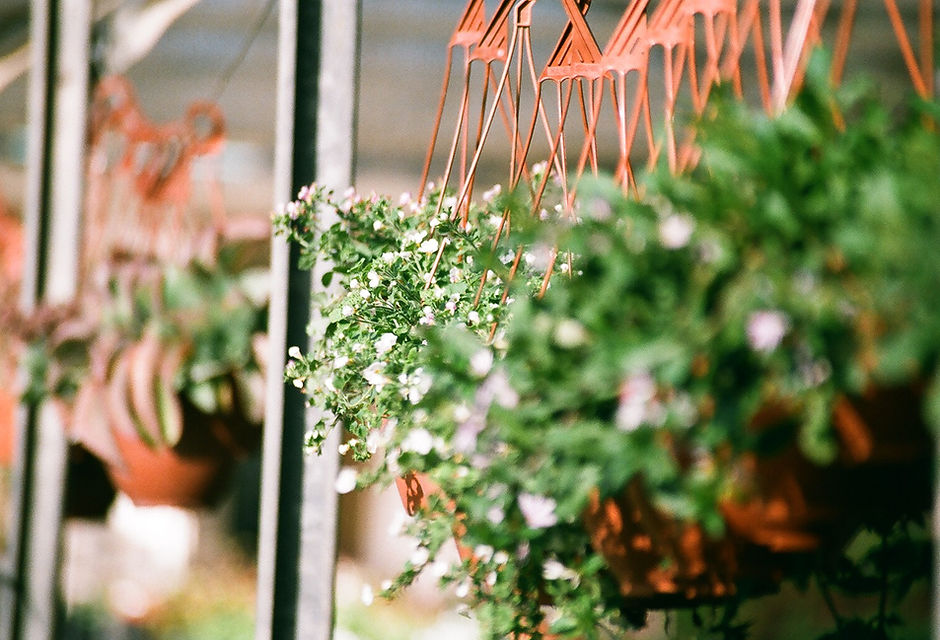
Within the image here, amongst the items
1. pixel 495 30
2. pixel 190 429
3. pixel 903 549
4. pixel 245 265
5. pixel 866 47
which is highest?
pixel 866 47

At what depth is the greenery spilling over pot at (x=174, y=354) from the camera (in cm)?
154

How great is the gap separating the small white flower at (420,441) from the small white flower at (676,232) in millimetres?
321

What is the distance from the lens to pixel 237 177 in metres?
4.95

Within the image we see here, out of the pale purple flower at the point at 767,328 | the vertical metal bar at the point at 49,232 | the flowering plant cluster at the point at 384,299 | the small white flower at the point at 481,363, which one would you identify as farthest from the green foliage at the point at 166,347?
the pale purple flower at the point at 767,328

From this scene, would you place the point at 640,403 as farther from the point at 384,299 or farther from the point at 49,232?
the point at 49,232

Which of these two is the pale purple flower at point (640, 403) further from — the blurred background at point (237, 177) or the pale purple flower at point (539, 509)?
the blurred background at point (237, 177)

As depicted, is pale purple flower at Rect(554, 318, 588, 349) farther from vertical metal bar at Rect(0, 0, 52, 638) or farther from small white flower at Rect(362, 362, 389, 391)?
vertical metal bar at Rect(0, 0, 52, 638)

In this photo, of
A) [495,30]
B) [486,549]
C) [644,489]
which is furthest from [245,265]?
[644,489]

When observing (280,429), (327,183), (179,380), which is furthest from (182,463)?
(327,183)

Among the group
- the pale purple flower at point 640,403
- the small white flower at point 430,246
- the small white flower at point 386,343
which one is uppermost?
the small white flower at point 430,246

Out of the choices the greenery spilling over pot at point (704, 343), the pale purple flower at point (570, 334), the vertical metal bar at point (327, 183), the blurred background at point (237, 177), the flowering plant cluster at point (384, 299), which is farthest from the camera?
the blurred background at point (237, 177)

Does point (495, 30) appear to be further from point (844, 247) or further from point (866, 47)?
point (866, 47)

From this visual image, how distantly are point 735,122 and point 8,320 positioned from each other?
1.62 m

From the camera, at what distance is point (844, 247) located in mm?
569
